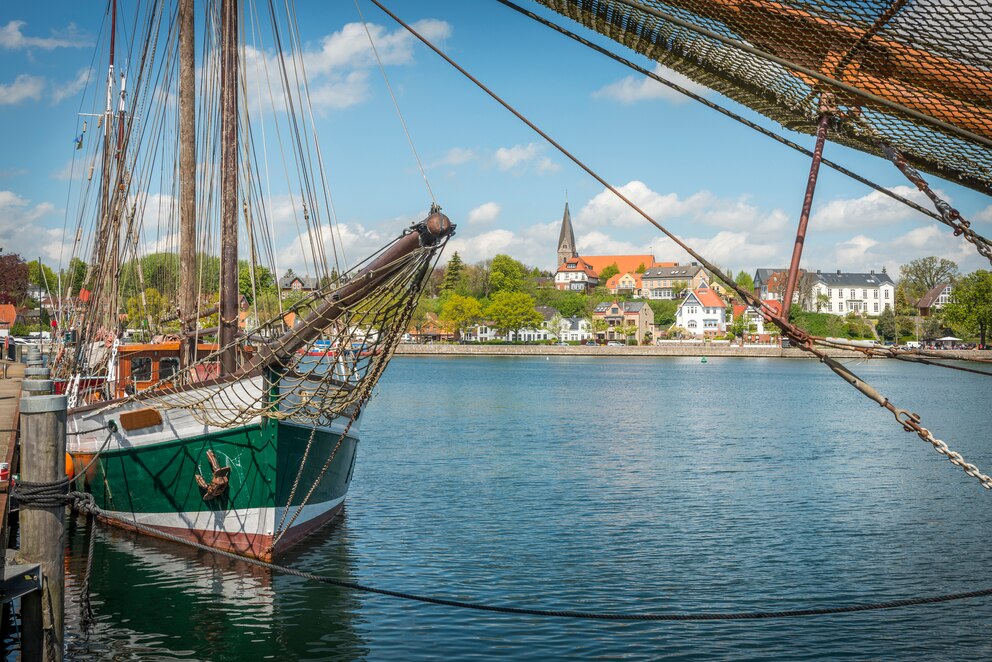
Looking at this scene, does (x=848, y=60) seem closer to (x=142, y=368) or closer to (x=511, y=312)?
(x=142, y=368)

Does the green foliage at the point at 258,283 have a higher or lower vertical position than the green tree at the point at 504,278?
lower

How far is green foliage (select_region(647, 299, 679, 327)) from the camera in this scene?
7106 inches

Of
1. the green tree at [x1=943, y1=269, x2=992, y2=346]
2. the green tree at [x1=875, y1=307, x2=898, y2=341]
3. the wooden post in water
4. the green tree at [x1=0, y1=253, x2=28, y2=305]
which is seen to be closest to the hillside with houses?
the green tree at [x1=875, y1=307, x2=898, y2=341]

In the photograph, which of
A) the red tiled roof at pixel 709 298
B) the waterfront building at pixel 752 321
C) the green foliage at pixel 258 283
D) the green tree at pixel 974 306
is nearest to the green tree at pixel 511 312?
the red tiled roof at pixel 709 298

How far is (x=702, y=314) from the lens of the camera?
565ft

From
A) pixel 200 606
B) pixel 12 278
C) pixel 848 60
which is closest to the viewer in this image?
pixel 848 60

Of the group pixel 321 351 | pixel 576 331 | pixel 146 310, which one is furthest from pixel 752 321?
pixel 321 351

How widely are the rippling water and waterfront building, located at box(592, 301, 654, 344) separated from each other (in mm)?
137321

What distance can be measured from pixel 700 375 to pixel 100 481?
83245 mm

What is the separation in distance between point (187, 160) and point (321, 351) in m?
8.62

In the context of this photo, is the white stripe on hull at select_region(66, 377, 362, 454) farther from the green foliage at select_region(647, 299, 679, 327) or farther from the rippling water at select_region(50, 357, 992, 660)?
the green foliage at select_region(647, 299, 679, 327)

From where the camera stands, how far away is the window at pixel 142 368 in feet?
64.3

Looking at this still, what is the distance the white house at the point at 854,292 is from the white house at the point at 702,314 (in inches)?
910

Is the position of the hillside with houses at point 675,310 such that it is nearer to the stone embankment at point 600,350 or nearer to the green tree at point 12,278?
the stone embankment at point 600,350
